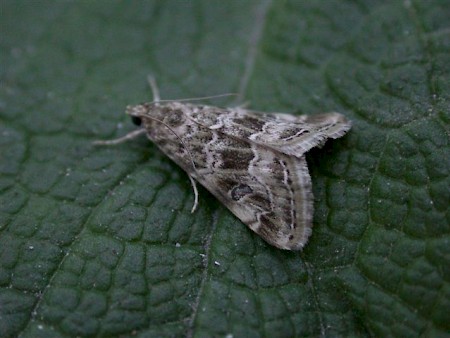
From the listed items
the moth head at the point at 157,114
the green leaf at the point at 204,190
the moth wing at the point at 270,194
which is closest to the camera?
the green leaf at the point at 204,190

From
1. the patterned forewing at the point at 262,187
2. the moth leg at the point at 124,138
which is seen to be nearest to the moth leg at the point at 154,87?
the moth leg at the point at 124,138

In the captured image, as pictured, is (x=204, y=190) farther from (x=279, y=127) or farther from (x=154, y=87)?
(x=154, y=87)

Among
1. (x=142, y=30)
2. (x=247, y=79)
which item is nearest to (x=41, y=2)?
(x=142, y=30)

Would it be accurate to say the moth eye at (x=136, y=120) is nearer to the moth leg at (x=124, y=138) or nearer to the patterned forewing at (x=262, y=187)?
the moth leg at (x=124, y=138)

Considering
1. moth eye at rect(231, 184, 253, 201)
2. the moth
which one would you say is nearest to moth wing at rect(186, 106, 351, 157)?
the moth

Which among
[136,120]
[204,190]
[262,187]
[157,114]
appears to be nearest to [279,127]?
[262,187]

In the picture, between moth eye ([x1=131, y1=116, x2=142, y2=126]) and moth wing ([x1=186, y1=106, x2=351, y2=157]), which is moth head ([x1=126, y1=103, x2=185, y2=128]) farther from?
moth wing ([x1=186, y1=106, x2=351, y2=157])
